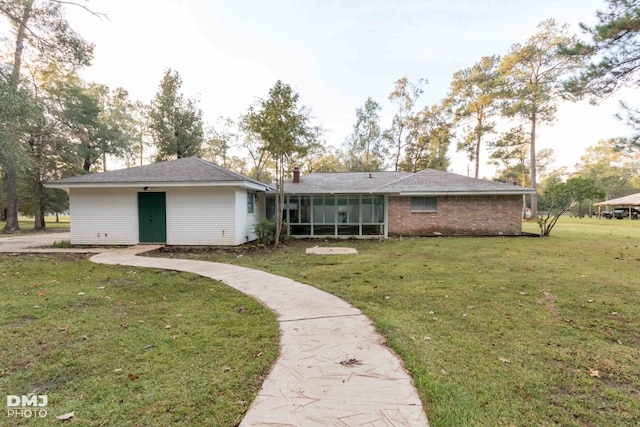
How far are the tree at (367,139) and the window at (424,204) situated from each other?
17286mm

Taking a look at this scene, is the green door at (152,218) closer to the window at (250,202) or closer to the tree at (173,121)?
the window at (250,202)

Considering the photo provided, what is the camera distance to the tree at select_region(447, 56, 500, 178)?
86.5 feet

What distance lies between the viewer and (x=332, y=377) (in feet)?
7.73

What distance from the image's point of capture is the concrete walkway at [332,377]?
74.1 inches

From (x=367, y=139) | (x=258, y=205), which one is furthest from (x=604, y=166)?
(x=258, y=205)

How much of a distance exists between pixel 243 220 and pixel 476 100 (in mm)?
26514

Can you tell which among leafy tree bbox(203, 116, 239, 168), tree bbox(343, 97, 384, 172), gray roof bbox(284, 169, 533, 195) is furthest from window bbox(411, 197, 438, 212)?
leafy tree bbox(203, 116, 239, 168)

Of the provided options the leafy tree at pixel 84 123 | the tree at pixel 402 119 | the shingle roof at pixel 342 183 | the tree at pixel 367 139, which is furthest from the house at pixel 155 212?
the tree at pixel 402 119

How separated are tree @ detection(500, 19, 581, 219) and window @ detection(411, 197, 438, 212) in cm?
1497

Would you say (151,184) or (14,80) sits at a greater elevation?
(14,80)

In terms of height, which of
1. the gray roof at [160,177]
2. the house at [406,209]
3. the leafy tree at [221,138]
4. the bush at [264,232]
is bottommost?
the bush at [264,232]

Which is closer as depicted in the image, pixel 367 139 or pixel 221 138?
pixel 367 139

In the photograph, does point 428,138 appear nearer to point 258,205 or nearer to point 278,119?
point 258,205

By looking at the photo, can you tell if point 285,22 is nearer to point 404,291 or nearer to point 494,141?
point 404,291
